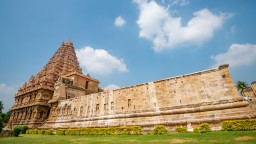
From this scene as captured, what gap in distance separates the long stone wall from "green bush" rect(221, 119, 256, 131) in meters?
0.94

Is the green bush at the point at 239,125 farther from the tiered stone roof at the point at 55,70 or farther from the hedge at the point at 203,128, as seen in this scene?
the tiered stone roof at the point at 55,70

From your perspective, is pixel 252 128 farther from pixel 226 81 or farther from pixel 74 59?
pixel 74 59

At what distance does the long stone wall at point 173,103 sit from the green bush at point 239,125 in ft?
3.10

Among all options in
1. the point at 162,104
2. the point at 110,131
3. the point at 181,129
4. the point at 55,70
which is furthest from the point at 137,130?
the point at 55,70

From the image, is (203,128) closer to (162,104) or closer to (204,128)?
(204,128)

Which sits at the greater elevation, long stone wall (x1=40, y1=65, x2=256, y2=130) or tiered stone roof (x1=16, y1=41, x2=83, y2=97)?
tiered stone roof (x1=16, y1=41, x2=83, y2=97)

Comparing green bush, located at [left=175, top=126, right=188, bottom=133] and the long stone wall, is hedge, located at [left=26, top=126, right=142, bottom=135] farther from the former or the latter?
green bush, located at [left=175, top=126, right=188, bottom=133]

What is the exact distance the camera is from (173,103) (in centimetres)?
1556

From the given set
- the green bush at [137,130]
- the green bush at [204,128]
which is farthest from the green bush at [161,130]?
the green bush at [204,128]

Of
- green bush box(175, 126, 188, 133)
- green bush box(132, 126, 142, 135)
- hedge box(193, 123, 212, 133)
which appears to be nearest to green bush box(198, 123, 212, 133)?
hedge box(193, 123, 212, 133)

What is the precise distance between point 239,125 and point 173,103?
578 centimetres

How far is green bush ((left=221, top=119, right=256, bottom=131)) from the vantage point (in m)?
10.5

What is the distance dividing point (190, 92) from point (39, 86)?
34.1 meters

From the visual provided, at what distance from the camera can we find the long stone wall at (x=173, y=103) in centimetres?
1293
